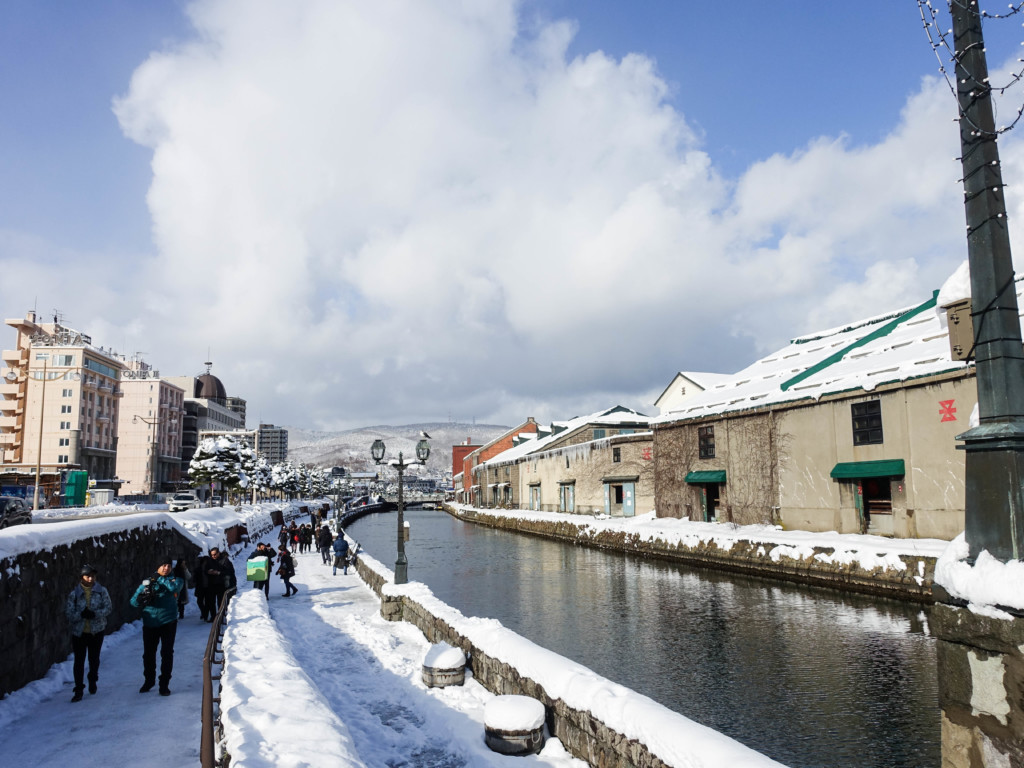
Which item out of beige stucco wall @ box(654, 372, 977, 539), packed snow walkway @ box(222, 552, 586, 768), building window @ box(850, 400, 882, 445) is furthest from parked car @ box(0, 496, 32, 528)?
building window @ box(850, 400, 882, 445)

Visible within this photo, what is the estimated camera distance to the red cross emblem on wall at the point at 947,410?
73.5ft

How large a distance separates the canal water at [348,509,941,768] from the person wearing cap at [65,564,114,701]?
28.3ft

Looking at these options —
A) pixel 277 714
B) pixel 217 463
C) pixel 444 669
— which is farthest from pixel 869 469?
pixel 217 463

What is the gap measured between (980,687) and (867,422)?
23.7 m

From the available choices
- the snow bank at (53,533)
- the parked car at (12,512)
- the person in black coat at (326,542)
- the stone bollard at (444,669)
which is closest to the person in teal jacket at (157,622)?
the snow bank at (53,533)

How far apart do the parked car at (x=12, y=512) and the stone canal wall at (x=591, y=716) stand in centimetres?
2440

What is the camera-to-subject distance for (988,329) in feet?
17.2

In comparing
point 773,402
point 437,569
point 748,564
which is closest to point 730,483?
point 773,402

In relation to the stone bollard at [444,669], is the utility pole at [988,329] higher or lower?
higher

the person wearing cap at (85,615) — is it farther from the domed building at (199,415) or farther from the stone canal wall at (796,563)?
the domed building at (199,415)

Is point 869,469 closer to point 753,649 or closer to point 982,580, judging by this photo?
point 753,649

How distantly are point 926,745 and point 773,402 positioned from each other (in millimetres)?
22757

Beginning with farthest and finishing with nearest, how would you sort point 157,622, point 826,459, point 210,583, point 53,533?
point 826,459, point 210,583, point 53,533, point 157,622

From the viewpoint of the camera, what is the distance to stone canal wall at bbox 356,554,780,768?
5641mm
